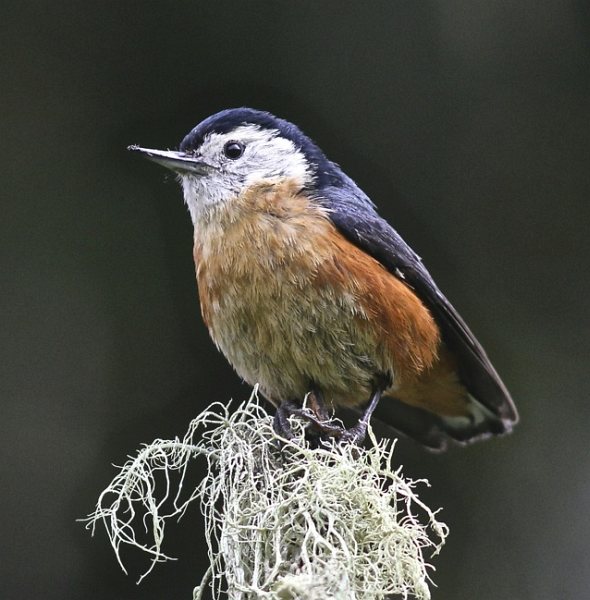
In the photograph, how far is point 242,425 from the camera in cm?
259

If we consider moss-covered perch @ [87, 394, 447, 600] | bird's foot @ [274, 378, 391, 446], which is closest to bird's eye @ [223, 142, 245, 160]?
bird's foot @ [274, 378, 391, 446]

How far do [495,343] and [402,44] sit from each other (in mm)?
1315

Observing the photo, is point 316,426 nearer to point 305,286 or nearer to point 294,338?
point 294,338

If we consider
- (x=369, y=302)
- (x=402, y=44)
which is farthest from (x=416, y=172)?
(x=369, y=302)

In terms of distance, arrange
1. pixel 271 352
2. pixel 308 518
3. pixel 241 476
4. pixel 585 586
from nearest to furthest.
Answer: pixel 308 518 → pixel 241 476 → pixel 271 352 → pixel 585 586

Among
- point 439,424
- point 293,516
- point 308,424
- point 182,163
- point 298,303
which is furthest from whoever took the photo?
point 439,424

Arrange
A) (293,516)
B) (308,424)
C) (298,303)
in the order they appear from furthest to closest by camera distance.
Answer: (298,303) < (308,424) < (293,516)

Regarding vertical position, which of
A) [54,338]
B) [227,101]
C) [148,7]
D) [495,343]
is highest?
[148,7]

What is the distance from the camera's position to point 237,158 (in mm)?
3365

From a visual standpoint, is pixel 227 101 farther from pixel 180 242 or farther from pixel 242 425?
pixel 242 425

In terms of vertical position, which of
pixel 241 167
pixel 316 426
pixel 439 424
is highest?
pixel 241 167

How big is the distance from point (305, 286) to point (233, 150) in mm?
637

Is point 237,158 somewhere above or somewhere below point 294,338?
above

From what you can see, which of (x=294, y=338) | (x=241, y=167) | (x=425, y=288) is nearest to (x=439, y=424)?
(x=425, y=288)
